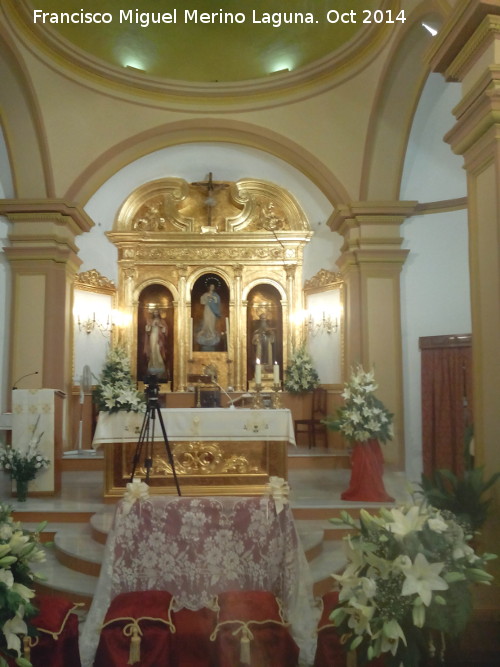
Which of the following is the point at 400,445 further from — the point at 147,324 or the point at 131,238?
the point at 131,238

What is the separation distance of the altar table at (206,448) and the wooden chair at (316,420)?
3789 millimetres

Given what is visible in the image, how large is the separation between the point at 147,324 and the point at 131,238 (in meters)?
1.68

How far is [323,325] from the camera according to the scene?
11.9 meters

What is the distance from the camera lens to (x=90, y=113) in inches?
416

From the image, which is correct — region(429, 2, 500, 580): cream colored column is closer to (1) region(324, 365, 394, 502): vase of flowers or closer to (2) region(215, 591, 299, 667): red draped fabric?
(2) region(215, 591, 299, 667): red draped fabric

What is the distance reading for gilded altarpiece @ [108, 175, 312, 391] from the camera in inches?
484

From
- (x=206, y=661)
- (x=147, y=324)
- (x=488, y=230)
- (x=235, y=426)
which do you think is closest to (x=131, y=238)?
(x=147, y=324)

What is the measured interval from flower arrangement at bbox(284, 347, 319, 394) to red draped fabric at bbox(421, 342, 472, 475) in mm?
2231

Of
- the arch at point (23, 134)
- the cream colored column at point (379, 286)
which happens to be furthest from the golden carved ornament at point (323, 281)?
the arch at point (23, 134)

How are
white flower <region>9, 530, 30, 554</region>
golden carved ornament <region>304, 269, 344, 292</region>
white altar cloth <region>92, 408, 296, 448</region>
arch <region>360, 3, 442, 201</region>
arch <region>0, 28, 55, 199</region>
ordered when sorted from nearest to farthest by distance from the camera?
white flower <region>9, 530, 30, 554</region> → white altar cloth <region>92, 408, 296, 448</region> → arch <region>360, 3, 442, 201</region> → arch <region>0, 28, 55, 199</region> → golden carved ornament <region>304, 269, 344, 292</region>

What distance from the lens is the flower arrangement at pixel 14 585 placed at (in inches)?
104

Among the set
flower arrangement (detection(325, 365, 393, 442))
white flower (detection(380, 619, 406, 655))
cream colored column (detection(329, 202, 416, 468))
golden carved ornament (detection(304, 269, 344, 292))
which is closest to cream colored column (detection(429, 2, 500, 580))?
white flower (detection(380, 619, 406, 655))

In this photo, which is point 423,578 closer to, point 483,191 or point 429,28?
point 483,191

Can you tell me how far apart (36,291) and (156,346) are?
2.73 meters
